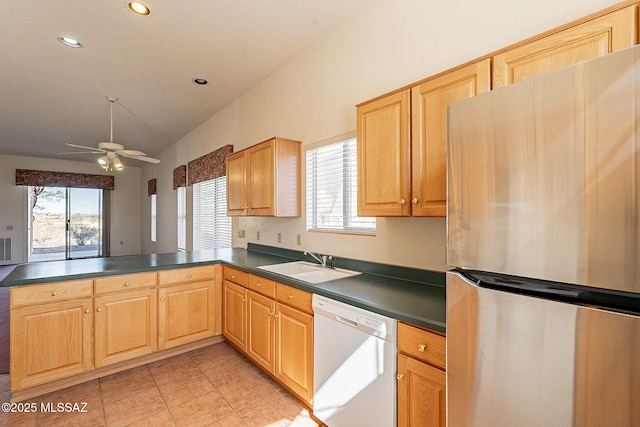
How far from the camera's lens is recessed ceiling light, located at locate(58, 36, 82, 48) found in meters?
2.69

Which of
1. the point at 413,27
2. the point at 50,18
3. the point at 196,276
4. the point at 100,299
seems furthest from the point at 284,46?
the point at 100,299

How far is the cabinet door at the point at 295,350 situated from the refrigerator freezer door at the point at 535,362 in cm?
108

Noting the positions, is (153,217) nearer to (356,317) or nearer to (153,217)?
(153,217)

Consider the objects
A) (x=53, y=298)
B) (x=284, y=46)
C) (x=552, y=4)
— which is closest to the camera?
(x=552, y=4)

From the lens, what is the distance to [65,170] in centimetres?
828

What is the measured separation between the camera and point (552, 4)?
1.41m

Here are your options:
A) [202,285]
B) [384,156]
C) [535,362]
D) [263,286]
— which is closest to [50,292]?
[202,285]

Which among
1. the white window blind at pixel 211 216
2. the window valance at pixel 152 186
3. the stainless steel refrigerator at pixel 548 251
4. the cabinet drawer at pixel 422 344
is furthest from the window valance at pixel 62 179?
the stainless steel refrigerator at pixel 548 251

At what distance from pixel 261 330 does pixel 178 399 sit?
0.75 meters

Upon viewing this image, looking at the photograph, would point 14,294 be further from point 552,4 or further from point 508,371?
point 552,4

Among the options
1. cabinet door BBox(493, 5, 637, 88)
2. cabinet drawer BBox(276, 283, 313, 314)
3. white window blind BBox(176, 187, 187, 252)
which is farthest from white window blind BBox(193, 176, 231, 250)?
cabinet door BBox(493, 5, 637, 88)

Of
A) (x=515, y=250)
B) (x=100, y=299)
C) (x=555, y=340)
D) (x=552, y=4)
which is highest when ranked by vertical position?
(x=552, y=4)

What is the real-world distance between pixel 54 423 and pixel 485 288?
275 cm

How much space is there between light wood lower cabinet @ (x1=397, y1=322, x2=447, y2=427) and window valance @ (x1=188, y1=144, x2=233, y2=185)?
3603 millimetres
